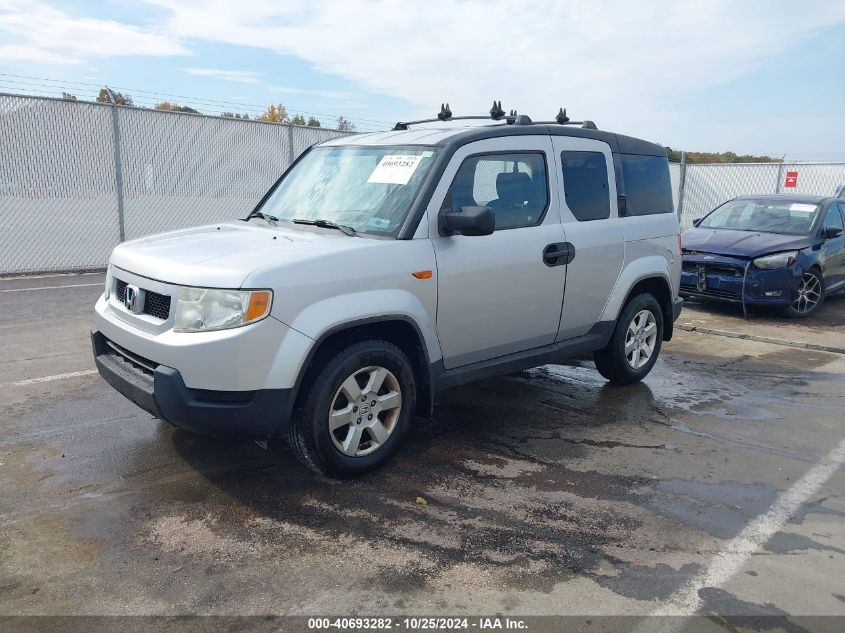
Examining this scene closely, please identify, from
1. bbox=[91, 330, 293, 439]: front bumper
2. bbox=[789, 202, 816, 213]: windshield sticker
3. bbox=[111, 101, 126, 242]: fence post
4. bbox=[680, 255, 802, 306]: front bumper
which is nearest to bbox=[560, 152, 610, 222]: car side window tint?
bbox=[91, 330, 293, 439]: front bumper

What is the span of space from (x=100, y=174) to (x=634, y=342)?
31.9 ft

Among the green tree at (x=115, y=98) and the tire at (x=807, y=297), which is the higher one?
the green tree at (x=115, y=98)

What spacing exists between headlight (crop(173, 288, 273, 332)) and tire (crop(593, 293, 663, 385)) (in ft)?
10.3

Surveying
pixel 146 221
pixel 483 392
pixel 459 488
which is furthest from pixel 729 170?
pixel 459 488

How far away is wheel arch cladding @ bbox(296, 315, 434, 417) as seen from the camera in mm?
3660

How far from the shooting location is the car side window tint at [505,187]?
434 centimetres

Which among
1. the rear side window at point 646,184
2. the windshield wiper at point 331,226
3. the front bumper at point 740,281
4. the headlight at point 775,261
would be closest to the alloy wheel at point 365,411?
the windshield wiper at point 331,226

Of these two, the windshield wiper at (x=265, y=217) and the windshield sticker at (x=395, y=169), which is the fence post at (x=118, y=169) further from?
the windshield sticker at (x=395, y=169)

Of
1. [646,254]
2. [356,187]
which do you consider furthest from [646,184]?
[356,187]

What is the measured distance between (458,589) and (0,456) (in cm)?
290

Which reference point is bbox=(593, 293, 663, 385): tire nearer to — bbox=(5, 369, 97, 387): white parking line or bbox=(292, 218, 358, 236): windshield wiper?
bbox=(292, 218, 358, 236): windshield wiper

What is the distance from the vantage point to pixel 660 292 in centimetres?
600

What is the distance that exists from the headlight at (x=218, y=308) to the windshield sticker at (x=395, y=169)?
1292 mm

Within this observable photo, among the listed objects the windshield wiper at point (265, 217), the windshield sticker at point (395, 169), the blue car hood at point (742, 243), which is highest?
the windshield sticker at point (395, 169)
